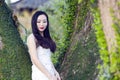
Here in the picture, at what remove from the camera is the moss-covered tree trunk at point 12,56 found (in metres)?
6.11

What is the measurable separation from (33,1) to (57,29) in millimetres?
16560

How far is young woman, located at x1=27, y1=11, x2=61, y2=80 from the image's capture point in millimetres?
5215

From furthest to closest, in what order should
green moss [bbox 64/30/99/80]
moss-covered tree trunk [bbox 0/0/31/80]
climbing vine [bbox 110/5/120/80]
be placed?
green moss [bbox 64/30/99/80] → moss-covered tree trunk [bbox 0/0/31/80] → climbing vine [bbox 110/5/120/80]

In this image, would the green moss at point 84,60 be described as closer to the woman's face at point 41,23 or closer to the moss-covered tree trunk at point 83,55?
the moss-covered tree trunk at point 83,55

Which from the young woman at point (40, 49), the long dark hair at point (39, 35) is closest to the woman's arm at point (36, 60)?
the young woman at point (40, 49)

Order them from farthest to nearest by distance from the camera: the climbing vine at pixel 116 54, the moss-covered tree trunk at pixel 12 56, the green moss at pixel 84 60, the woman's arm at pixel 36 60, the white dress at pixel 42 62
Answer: the green moss at pixel 84 60, the moss-covered tree trunk at pixel 12 56, the white dress at pixel 42 62, the woman's arm at pixel 36 60, the climbing vine at pixel 116 54

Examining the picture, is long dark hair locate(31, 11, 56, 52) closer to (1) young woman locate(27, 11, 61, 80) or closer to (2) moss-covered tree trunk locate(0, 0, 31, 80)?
(1) young woman locate(27, 11, 61, 80)

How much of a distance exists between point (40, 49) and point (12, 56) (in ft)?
3.05

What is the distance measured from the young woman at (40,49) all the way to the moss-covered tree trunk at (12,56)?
30.9 inches

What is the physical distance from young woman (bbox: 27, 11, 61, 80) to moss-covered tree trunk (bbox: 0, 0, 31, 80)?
785 millimetres

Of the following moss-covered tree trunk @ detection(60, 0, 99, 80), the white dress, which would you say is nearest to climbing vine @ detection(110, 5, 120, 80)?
the white dress

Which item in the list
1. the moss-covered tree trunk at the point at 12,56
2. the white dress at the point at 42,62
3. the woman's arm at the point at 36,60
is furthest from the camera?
the moss-covered tree trunk at the point at 12,56

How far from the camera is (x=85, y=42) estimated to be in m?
6.63

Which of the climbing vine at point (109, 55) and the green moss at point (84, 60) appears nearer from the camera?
the climbing vine at point (109, 55)
